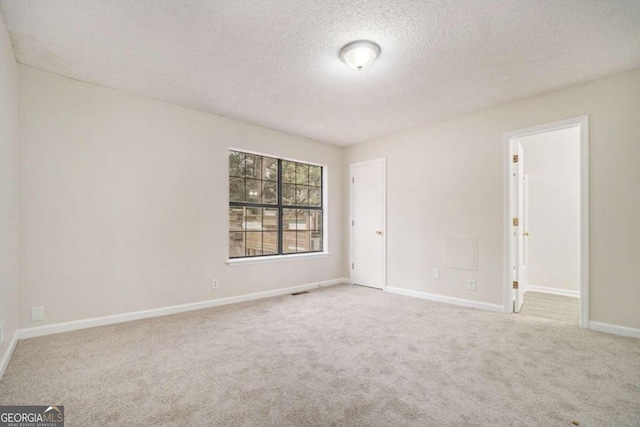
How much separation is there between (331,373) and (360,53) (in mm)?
2484

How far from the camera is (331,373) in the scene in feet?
7.23

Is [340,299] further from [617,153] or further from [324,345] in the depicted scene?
[617,153]

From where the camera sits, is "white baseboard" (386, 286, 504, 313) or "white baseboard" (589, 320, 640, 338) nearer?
"white baseboard" (589, 320, 640, 338)

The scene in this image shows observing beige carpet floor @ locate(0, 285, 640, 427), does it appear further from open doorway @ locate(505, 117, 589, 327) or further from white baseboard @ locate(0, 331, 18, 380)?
open doorway @ locate(505, 117, 589, 327)

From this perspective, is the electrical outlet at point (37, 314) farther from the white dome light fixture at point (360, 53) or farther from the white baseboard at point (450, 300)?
the white baseboard at point (450, 300)

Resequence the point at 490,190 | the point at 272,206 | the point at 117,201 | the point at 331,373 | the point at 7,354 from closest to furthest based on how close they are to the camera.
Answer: the point at 331,373
the point at 7,354
the point at 117,201
the point at 490,190
the point at 272,206

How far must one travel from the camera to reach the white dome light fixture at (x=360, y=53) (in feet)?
8.04

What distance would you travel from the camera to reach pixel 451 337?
2.92 metres

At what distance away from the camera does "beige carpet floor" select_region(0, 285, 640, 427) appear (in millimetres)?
1741

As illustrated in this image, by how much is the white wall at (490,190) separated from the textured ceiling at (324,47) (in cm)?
27

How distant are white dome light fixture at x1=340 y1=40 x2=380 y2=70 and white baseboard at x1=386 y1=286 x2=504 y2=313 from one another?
3200 millimetres

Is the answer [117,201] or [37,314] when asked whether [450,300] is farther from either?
[37,314]

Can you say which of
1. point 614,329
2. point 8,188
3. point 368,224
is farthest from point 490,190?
point 8,188

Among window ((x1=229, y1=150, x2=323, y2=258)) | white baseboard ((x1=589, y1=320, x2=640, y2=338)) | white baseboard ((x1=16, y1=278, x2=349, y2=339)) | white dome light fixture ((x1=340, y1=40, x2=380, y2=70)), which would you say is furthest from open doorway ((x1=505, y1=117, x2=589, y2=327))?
white baseboard ((x1=16, y1=278, x2=349, y2=339))
